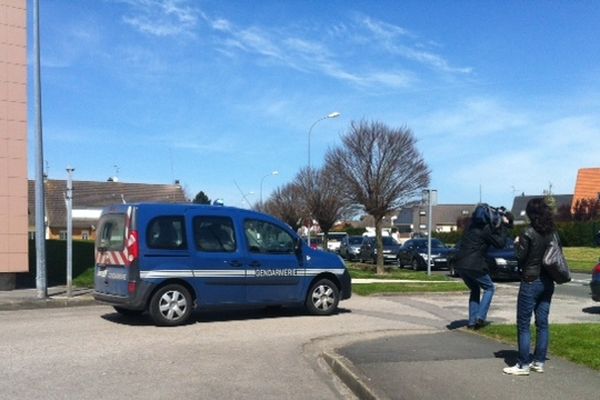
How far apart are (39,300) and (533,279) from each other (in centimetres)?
1093

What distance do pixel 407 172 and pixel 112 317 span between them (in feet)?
52.0

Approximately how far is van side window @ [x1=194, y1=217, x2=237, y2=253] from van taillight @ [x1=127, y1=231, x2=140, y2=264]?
3.30ft

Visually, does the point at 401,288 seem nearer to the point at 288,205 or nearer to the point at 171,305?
the point at 171,305

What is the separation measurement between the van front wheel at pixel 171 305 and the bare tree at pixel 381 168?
15.6 meters

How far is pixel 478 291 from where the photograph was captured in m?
10.2

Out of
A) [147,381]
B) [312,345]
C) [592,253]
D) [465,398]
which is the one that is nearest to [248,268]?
[312,345]

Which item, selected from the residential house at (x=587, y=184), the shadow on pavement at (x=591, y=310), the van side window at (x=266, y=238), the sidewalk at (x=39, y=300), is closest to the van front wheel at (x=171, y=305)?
the van side window at (x=266, y=238)

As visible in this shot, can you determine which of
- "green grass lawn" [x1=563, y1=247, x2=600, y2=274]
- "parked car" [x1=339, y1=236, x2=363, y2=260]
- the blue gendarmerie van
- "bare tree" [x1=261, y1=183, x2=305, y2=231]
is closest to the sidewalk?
the blue gendarmerie van

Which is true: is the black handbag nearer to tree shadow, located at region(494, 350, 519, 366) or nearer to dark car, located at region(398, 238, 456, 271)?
tree shadow, located at region(494, 350, 519, 366)

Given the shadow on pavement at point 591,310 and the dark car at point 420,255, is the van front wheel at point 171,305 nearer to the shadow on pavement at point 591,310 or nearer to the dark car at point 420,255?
the shadow on pavement at point 591,310

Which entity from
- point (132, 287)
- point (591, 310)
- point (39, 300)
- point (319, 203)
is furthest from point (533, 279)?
point (319, 203)

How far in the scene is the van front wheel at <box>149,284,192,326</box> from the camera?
1065 centimetres

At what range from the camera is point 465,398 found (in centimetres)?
595

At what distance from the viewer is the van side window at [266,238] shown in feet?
38.5
